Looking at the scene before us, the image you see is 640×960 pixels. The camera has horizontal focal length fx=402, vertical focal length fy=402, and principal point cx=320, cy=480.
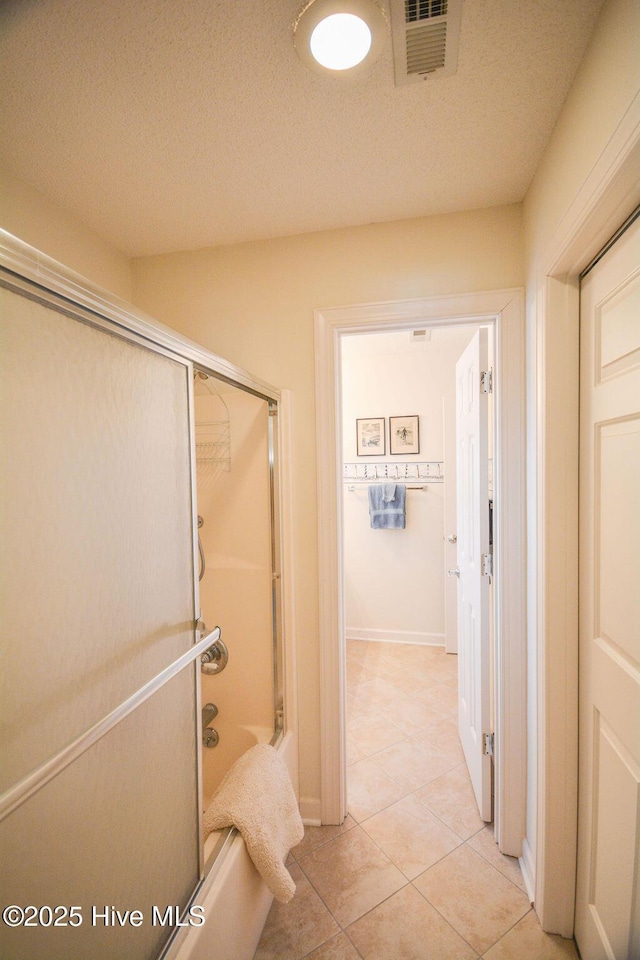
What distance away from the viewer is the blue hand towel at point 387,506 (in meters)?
3.39

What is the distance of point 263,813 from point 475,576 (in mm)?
1181

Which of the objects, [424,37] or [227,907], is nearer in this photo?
[424,37]

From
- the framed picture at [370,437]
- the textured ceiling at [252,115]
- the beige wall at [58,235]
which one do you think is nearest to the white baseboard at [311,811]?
the beige wall at [58,235]

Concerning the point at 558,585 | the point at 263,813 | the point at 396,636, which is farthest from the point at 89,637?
the point at 396,636

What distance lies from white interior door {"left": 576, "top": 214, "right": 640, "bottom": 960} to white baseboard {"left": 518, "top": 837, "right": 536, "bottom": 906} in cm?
15

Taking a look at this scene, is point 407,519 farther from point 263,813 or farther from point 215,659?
point 263,813

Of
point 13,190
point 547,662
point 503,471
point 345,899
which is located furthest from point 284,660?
point 13,190

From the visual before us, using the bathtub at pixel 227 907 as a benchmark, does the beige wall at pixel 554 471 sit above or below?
above

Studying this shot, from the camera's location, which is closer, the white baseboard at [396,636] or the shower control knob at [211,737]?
the shower control knob at [211,737]

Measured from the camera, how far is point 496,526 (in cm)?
154

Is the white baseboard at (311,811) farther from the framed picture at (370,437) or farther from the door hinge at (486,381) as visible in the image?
the framed picture at (370,437)

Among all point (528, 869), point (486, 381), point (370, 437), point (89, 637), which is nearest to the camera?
point (89, 637)

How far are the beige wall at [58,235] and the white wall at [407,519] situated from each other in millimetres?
1911

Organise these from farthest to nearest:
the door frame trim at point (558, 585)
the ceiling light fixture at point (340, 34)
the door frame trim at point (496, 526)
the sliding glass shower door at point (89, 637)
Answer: the door frame trim at point (496, 526)
the door frame trim at point (558, 585)
the ceiling light fixture at point (340, 34)
the sliding glass shower door at point (89, 637)
